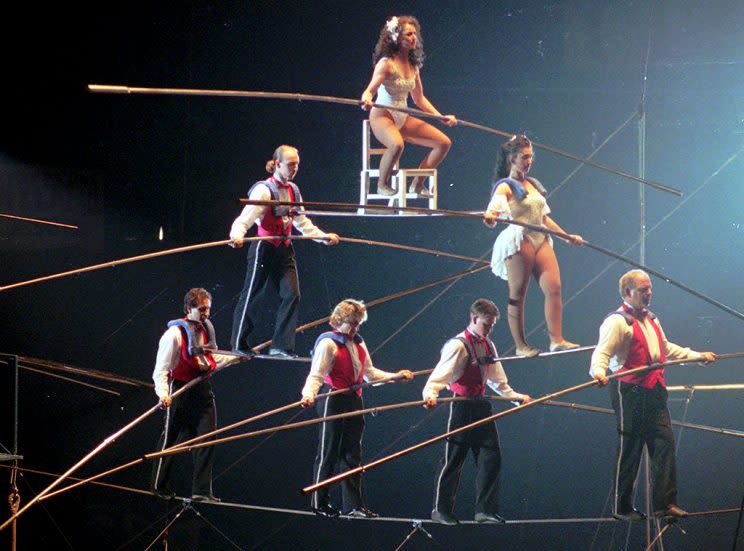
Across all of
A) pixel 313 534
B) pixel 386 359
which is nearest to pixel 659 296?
pixel 386 359

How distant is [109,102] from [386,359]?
238cm

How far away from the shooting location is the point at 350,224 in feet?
26.2

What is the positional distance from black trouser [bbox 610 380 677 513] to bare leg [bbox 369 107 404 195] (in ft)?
5.31

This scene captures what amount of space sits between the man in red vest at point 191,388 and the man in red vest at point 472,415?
1211 millimetres

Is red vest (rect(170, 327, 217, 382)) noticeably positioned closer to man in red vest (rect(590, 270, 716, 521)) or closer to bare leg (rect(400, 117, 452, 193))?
bare leg (rect(400, 117, 452, 193))

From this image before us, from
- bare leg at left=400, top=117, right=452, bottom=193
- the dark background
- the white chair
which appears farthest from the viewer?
the dark background

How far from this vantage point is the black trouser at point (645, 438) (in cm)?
619

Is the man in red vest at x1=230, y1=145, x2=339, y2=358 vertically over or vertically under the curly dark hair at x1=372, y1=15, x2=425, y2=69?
under

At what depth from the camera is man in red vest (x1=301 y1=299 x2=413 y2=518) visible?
626 cm

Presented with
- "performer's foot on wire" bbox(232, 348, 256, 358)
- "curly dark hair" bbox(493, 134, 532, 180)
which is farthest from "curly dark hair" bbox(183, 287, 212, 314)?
"curly dark hair" bbox(493, 134, 532, 180)

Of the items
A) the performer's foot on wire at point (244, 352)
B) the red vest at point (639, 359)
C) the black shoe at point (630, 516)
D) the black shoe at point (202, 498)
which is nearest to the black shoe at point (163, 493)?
the black shoe at point (202, 498)

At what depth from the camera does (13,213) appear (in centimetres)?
731

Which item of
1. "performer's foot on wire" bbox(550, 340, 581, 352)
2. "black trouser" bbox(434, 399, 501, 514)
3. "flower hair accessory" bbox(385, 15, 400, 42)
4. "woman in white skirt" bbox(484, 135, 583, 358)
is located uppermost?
"flower hair accessory" bbox(385, 15, 400, 42)

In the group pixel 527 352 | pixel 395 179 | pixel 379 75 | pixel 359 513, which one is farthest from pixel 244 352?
pixel 379 75
